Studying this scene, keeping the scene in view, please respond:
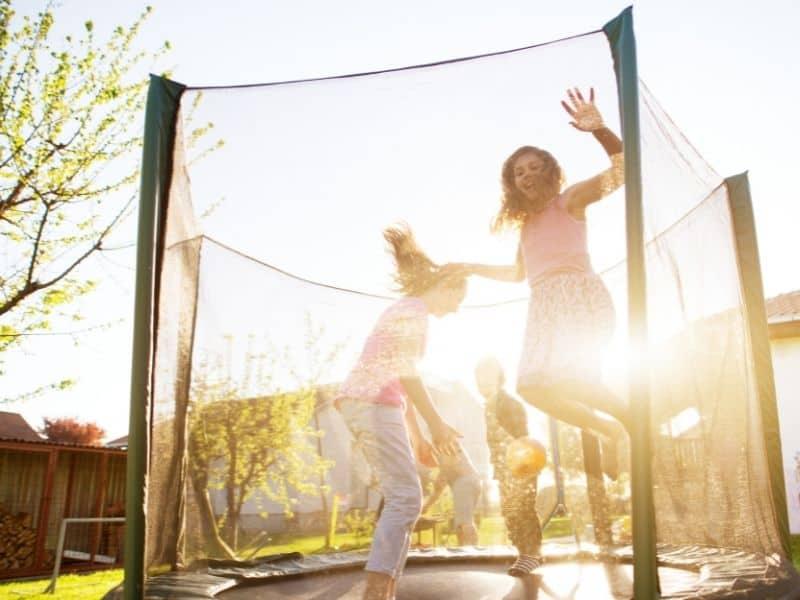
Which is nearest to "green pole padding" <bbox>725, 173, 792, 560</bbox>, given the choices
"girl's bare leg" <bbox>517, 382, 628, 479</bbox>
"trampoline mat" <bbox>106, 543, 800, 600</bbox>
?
"trampoline mat" <bbox>106, 543, 800, 600</bbox>

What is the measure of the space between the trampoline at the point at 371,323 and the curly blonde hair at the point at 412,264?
0.05 metres

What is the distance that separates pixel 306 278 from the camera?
2.55m

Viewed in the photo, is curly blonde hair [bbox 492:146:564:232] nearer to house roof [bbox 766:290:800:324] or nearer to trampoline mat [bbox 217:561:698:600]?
trampoline mat [bbox 217:561:698:600]

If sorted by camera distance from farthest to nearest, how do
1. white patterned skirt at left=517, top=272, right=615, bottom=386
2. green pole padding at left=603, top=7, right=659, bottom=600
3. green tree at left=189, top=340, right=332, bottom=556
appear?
green tree at left=189, top=340, right=332, bottom=556
white patterned skirt at left=517, top=272, right=615, bottom=386
green pole padding at left=603, top=7, right=659, bottom=600

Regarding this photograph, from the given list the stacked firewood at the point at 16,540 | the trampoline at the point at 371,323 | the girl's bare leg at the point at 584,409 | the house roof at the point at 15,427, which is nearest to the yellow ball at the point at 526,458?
the trampoline at the point at 371,323

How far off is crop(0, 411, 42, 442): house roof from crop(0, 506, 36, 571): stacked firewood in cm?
370

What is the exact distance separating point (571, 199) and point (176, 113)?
1239 mm

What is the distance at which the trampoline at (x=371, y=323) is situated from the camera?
1.84 meters

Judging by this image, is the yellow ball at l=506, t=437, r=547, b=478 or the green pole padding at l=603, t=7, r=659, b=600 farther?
the yellow ball at l=506, t=437, r=547, b=478

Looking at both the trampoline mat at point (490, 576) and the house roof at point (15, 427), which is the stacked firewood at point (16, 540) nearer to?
the house roof at point (15, 427)

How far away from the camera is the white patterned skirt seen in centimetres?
194

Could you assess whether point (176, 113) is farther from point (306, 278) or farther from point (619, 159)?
point (619, 159)

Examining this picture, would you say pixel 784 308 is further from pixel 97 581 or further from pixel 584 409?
pixel 97 581

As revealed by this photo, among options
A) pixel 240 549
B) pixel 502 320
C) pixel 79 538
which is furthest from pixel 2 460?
pixel 502 320
